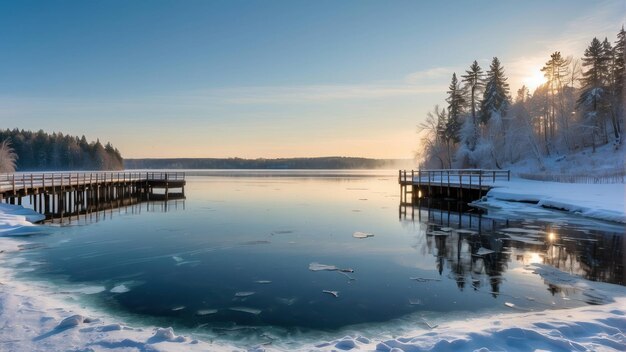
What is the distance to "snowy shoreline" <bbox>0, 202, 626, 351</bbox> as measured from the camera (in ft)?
23.7

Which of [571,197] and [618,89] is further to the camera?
[618,89]

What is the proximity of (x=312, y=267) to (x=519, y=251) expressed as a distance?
8471 mm

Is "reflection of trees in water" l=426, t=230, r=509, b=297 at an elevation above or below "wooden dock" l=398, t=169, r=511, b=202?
below

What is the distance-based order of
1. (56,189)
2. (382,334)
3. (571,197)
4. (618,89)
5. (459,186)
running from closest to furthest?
(382,334) < (571,197) < (56,189) < (459,186) < (618,89)

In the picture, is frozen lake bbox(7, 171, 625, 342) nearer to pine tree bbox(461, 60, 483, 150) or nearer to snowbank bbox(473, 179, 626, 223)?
snowbank bbox(473, 179, 626, 223)

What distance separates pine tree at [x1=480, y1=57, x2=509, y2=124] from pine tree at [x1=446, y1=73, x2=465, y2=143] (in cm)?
387

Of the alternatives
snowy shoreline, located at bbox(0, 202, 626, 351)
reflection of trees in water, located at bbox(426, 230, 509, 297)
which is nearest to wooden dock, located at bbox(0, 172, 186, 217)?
snowy shoreline, located at bbox(0, 202, 626, 351)

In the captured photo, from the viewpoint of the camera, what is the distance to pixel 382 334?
27.5 ft

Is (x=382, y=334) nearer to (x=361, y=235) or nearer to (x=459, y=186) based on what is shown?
(x=361, y=235)

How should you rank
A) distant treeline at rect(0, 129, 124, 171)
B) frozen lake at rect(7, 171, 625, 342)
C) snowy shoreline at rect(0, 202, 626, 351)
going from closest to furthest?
snowy shoreline at rect(0, 202, 626, 351) < frozen lake at rect(7, 171, 625, 342) < distant treeline at rect(0, 129, 124, 171)

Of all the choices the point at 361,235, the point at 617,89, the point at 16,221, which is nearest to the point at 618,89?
the point at 617,89

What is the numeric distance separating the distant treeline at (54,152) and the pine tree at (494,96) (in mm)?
120493

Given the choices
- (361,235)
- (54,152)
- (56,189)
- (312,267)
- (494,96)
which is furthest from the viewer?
(54,152)

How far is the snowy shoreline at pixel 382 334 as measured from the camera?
723cm
